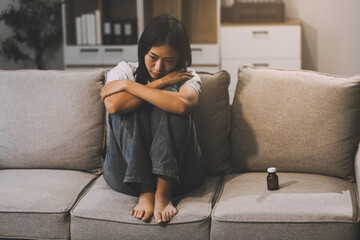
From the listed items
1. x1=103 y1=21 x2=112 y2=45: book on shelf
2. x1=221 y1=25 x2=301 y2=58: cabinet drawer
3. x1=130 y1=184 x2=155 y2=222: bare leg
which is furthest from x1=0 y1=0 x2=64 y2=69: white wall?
x1=130 y1=184 x2=155 y2=222: bare leg

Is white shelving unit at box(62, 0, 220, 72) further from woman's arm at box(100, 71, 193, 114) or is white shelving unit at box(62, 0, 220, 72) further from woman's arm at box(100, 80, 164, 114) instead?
woman's arm at box(100, 80, 164, 114)

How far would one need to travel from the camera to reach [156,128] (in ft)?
5.94

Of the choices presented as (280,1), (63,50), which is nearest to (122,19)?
(63,50)

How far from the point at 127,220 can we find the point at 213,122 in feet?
1.99

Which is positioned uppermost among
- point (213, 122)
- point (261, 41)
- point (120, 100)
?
point (261, 41)

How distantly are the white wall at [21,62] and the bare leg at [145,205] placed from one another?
2.99 m

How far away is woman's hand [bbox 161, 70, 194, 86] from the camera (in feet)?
6.31

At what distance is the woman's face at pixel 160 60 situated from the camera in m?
1.88

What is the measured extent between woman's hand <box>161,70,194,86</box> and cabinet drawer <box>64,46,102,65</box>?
2481mm

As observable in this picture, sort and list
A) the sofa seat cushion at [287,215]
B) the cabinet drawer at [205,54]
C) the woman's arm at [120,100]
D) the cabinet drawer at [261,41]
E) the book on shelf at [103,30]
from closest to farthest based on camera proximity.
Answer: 1. the sofa seat cushion at [287,215]
2. the woman's arm at [120,100]
3. the cabinet drawer at [261,41]
4. the cabinet drawer at [205,54]
5. the book on shelf at [103,30]

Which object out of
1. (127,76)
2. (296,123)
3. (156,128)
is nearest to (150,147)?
(156,128)

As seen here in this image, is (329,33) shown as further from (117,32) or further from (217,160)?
(217,160)

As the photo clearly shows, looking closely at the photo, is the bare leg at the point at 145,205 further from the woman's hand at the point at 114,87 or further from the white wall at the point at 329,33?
the white wall at the point at 329,33

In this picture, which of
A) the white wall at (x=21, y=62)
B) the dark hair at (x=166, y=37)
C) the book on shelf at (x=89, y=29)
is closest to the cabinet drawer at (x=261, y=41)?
the book on shelf at (x=89, y=29)
